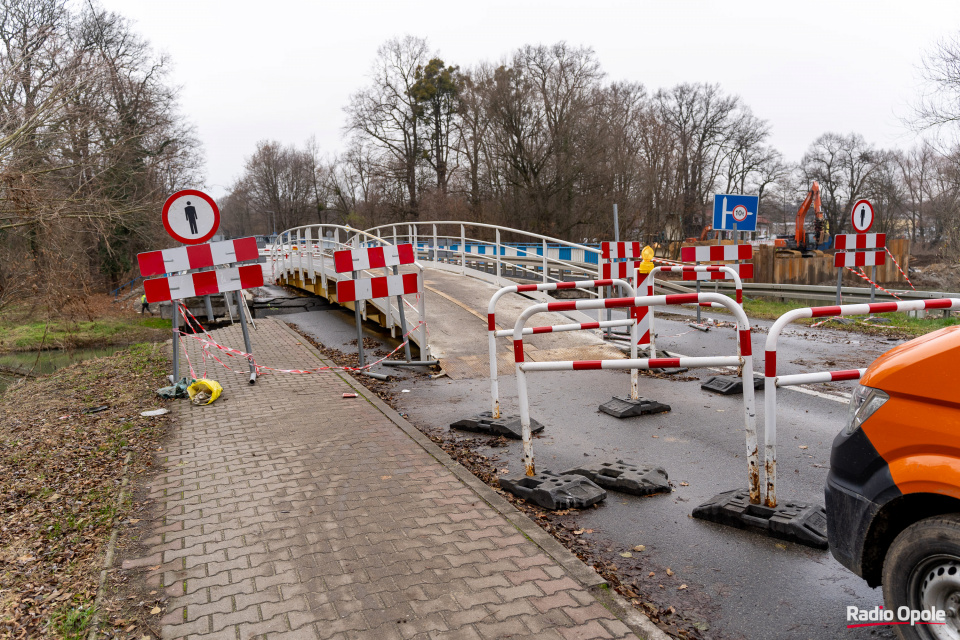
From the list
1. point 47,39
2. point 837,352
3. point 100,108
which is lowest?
point 837,352

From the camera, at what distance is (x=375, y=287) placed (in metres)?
8.90

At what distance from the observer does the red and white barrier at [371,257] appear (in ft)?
29.5

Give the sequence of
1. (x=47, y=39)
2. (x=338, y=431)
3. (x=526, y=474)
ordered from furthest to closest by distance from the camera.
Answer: (x=47, y=39), (x=338, y=431), (x=526, y=474)

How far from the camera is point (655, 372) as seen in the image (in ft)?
28.7

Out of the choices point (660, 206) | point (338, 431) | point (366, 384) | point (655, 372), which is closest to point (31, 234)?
point (366, 384)

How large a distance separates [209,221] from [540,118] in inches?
1237

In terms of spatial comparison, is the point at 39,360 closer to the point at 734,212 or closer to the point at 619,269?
the point at 619,269

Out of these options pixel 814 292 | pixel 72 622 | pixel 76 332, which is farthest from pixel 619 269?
pixel 76 332

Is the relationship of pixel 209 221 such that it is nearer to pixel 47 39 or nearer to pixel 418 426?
pixel 418 426

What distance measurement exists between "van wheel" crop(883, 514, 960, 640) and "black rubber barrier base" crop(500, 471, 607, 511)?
206 centimetres

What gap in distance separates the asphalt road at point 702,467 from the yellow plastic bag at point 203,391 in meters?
2.28

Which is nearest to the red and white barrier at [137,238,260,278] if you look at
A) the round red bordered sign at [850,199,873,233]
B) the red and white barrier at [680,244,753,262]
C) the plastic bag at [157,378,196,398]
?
the plastic bag at [157,378,196,398]

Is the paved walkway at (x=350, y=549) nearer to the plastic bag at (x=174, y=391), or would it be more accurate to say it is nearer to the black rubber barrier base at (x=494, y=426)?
the black rubber barrier base at (x=494, y=426)

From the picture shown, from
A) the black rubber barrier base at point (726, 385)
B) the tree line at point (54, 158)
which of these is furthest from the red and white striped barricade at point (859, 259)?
the tree line at point (54, 158)
